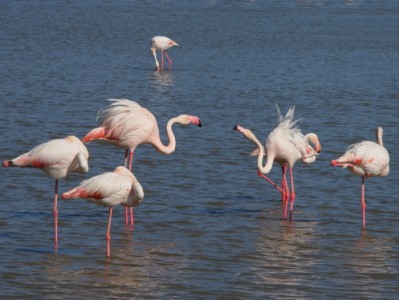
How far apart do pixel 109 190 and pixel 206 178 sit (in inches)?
135

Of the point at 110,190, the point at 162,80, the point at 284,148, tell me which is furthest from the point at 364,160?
the point at 162,80

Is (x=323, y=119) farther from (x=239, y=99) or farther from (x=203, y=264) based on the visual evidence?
(x=203, y=264)

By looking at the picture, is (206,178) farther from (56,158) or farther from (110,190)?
(110,190)

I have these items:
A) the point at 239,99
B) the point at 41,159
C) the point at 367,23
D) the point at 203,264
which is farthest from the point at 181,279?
the point at 367,23

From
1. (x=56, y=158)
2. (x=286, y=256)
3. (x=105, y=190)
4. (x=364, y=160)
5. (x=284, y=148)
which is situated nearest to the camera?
(x=105, y=190)

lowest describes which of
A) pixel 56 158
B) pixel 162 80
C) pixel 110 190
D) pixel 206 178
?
pixel 110 190

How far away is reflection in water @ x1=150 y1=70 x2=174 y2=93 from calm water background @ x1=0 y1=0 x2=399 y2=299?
0.05m

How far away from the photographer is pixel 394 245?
904 centimetres

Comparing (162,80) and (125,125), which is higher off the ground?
(162,80)

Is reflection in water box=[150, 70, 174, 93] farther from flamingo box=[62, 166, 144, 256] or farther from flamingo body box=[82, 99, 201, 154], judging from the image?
flamingo box=[62, 166, 144, 256]

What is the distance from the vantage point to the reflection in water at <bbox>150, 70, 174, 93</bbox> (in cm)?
1944

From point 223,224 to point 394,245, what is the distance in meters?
1.61

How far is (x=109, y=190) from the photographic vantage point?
8188 millimetres

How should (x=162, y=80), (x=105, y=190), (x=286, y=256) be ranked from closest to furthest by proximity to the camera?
(x=105, y=190)
(x=286, y=256)
(x=162, y=80)
